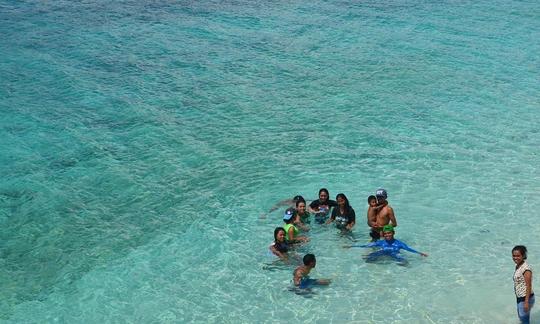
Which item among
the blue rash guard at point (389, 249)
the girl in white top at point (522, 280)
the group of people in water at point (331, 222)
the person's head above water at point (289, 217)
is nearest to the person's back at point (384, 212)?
the group of people in water at point (331, 222)

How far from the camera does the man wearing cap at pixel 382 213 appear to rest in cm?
1230

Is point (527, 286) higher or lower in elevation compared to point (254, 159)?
higher

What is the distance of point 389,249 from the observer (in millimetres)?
12039

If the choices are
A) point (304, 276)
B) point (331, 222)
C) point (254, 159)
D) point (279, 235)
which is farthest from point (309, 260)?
point (254, 159)

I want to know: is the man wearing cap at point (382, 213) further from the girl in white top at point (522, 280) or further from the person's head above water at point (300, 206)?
the girl in white top at point (522, 280)

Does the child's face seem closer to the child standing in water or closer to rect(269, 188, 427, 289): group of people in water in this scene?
rect(269, 188, 427, 289): group of people in water

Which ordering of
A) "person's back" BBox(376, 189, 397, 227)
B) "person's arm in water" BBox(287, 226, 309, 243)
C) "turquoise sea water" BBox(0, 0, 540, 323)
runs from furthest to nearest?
1. "person's arm in water" BBox(287, 226, 309, 243)
2. "person's back" BBox(376, 189, 397, 227)
3. "turquoise sea water" BBox(0, 0, 540, 323)

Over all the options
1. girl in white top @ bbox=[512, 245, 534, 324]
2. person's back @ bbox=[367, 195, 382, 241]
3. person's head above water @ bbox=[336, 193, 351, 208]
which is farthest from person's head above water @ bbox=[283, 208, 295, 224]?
girl in white top @ bbox=[512, 245, 534, 324]

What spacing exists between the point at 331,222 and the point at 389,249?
165 cm

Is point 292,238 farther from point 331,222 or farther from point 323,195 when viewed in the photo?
point 323,195

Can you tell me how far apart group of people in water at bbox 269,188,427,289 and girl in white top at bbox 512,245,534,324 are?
2510mm

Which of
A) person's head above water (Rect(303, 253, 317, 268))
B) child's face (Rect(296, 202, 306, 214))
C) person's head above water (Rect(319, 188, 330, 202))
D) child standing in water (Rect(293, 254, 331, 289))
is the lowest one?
child standing in water (Rect(293, 254, 331, 289))

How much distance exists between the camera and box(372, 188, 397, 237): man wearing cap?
12.3 metres

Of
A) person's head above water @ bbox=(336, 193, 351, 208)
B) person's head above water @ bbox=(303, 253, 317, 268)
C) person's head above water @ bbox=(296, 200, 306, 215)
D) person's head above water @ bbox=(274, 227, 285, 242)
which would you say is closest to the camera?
person's head above water @ bbox=(303, 253, 317, 268)
